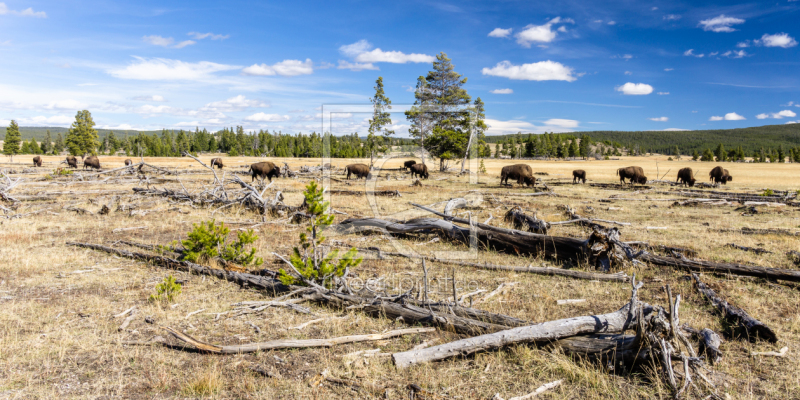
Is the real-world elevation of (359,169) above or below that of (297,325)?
above

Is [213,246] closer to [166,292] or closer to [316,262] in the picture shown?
[166,292]

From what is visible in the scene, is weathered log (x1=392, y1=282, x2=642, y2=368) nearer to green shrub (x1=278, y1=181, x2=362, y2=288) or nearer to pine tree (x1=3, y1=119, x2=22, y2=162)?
green shrub (x1=278, y1=181, x2=362, y2=288)

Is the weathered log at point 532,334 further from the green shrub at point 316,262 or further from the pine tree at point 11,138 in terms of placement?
the pine tree at point 11,138

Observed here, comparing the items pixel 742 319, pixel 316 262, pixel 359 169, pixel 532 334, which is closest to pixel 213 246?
pixel 316 262

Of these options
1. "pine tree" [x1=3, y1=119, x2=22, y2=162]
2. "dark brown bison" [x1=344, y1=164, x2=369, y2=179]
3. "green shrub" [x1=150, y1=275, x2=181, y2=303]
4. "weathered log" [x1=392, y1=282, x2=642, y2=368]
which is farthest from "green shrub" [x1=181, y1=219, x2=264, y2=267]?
"pine tree" [x1=3, y1=119, x2=22, y2=162]

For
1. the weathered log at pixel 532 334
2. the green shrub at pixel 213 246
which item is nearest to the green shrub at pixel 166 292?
the green shrub at pixel 213 246

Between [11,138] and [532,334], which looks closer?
[532,334]

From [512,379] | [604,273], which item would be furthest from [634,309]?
[604,273]

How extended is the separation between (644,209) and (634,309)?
16431 millimetres

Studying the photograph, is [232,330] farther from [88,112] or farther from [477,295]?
[88,112]

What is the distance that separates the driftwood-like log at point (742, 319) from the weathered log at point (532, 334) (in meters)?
2.00

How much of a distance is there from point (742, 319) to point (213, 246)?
990 centimetres

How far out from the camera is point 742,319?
5484mm

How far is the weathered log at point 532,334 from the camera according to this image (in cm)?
467
